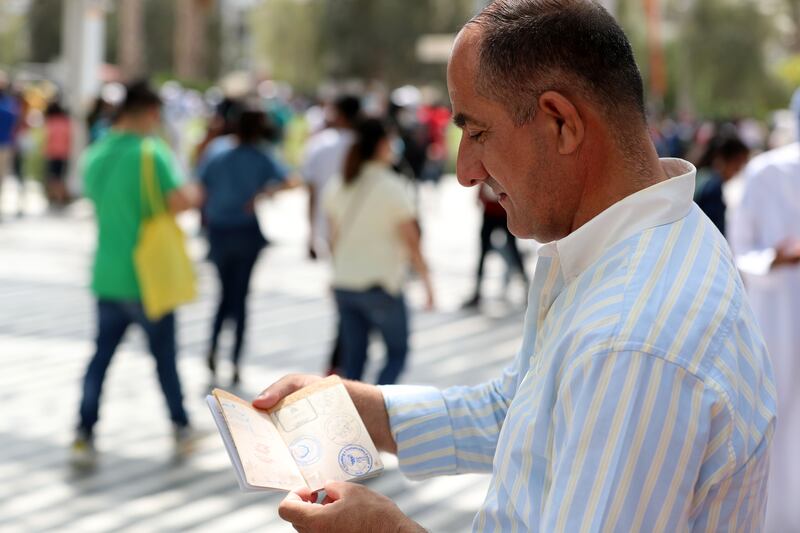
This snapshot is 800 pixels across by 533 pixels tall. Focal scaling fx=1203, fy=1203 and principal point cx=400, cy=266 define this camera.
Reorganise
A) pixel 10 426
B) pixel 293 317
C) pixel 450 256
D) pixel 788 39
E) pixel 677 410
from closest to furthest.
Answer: pixel 677 410 < pixel 10 426 < pixel 293 317 < pixel 450 256 < pixel 788 39

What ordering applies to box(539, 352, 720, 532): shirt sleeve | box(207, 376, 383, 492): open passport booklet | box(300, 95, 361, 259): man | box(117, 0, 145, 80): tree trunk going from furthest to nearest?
1. box(117, 0, 145, 80): tree trunk
2. box(300, 95, 361, 259): man
3. box(207, 376, 383, 492): open passport booklet
4. box(539, 352, 720, 532): shirt sleeve

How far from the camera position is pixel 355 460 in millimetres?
2037

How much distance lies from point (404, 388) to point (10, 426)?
4.91 m

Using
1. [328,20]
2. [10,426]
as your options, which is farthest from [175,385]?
[328,20]

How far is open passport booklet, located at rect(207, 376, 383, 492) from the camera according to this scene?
1918 mm

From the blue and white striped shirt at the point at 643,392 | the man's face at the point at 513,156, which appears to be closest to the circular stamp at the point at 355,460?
the blue and white striped shirt at the point at 643,392

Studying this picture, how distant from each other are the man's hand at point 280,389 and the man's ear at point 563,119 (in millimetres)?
747

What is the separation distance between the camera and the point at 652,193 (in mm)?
1710

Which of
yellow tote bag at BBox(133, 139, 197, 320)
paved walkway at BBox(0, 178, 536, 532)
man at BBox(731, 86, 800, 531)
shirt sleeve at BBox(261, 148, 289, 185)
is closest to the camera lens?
man at BBox(731, 86, 800, 531)

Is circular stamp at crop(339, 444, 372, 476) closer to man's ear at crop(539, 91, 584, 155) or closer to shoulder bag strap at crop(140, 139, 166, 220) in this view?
man's ear at crop(539, 91, 584, 155)

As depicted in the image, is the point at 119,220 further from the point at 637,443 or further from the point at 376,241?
the point at 637,443

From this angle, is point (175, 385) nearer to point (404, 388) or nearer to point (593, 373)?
point (404, 388)

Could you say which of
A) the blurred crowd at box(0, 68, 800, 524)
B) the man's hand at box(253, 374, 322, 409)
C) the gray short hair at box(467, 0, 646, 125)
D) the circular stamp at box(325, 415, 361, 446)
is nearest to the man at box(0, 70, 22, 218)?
the blurred crowd at box(0, 68, 800, 524)

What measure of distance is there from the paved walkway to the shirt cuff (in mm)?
3131
